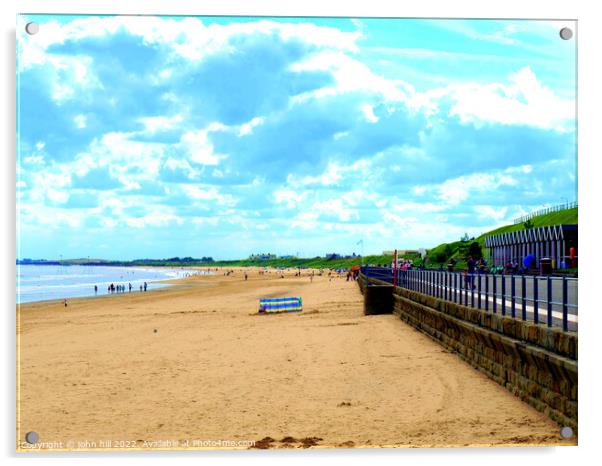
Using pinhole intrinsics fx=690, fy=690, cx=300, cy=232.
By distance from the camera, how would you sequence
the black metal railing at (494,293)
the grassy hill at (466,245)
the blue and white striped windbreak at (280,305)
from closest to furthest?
the black metal railing at (494,293) < the blue and white striped windbreak at (280,305) < the grassy hill at (466,245)

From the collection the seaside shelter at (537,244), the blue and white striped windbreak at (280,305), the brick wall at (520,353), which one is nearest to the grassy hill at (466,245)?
the seaside shelter at (537,244)

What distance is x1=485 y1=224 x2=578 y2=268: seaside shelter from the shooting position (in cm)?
5352

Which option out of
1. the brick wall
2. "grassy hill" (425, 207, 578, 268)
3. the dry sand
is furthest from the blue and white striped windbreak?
"grassy hill" (425, 207, 578, 268)

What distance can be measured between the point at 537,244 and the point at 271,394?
5540cm

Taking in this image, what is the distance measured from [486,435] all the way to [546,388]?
1204mm

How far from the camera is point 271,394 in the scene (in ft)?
46.7

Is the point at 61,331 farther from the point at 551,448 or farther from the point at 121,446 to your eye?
the point at 551,448

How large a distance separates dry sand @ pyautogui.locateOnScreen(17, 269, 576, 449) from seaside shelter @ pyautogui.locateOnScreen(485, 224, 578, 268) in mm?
26309

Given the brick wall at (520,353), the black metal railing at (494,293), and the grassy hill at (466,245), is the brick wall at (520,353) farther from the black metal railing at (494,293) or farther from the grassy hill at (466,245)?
the grassy hill at (466,245)

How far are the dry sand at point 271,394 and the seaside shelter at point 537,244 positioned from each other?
26309mm

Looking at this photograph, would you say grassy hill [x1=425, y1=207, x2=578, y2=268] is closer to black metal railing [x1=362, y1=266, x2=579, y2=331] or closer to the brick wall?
black metal railing [x1=362, y1=266, x2=579, y2=331]

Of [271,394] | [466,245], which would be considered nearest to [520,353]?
[271,394]

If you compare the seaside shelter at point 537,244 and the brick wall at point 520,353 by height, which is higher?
the seaside shelter at point 537,244

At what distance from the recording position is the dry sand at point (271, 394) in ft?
35.8
